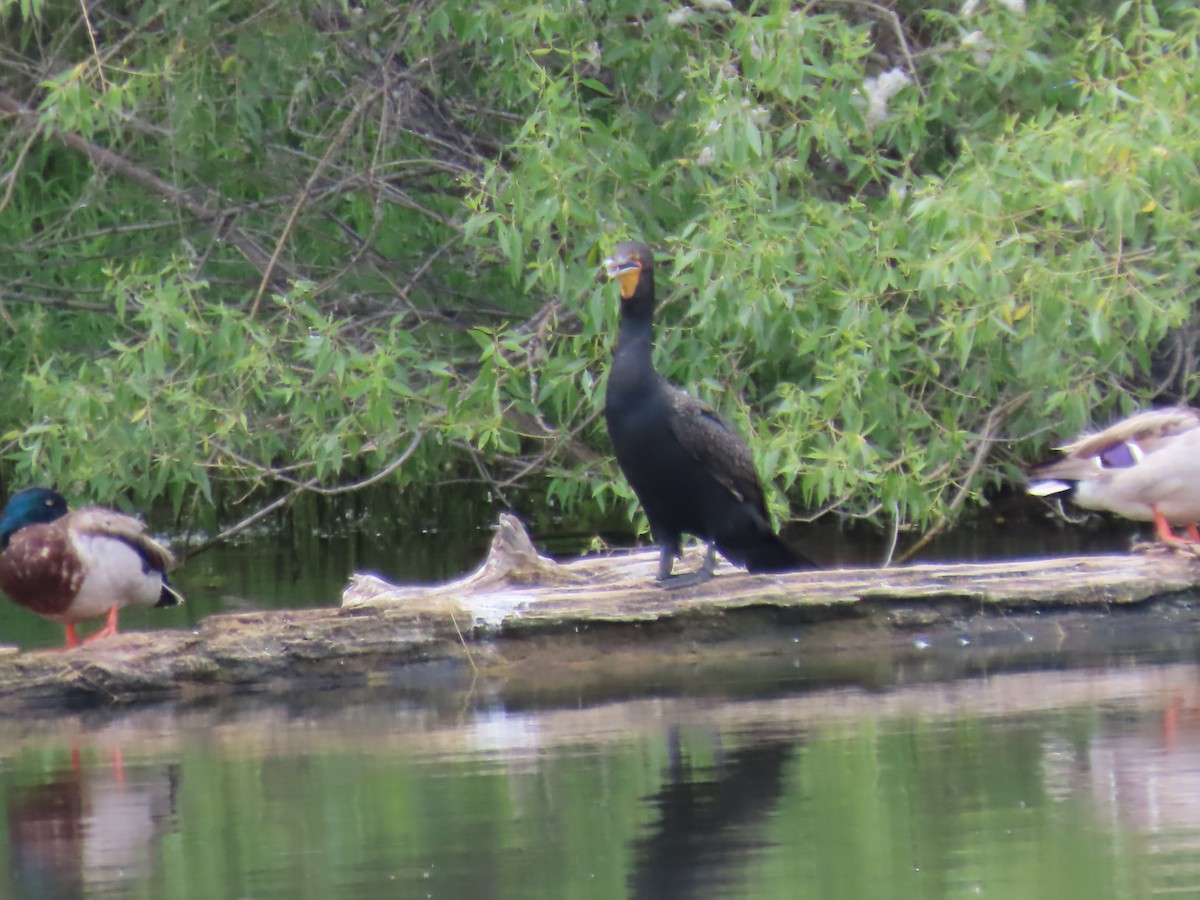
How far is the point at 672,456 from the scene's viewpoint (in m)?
6.98

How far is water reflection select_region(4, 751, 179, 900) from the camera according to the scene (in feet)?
14.3

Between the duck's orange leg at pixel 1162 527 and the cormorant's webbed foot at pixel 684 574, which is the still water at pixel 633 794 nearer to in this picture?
the cormorant's webbed foot at pixel 684 574

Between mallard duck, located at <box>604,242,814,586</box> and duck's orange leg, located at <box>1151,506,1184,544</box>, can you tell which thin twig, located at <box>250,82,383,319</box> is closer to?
mallard duck, located at <box>604,242,814,586</box>

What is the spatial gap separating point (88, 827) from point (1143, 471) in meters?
4.20

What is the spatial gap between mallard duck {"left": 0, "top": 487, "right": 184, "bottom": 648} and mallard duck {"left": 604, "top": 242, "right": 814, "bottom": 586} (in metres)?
1.90

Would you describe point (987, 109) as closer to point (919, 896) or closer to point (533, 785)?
point (533, 785)

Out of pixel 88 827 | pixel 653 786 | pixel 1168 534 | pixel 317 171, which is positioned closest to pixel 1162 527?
pixel 1168 534

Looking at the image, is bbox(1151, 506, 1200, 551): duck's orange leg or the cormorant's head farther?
the cormorant's head

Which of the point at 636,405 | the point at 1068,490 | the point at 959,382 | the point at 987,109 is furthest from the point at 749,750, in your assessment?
the point at 987,109

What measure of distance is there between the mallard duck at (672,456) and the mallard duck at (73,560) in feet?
6.23

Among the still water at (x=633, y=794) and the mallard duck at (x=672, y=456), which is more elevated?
the mallard duck at (x=672, y=456)

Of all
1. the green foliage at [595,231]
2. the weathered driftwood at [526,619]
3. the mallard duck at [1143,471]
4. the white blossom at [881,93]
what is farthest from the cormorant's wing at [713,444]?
the white blossom at [881,93]

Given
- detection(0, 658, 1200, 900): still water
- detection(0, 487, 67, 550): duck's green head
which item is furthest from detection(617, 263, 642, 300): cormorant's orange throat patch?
detection(0, 487, 67, 550): duck's green head

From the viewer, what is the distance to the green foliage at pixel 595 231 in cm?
766
